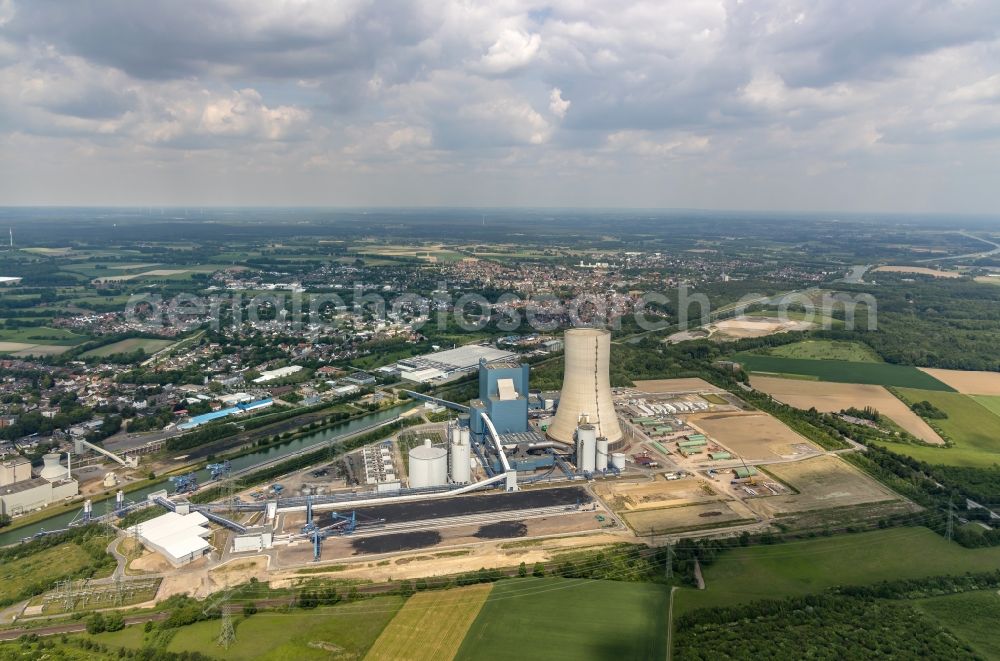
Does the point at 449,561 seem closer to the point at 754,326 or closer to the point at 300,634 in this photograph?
the point at 300,634

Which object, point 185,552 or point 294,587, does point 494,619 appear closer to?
point 294,587

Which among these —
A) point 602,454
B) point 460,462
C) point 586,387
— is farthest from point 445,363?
point 602,454

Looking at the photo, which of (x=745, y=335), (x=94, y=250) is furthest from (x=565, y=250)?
(x=94, y=250)

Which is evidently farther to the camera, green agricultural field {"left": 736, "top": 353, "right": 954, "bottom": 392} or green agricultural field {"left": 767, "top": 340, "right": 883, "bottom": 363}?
green agricultural field {"left": 767, "top": 340, "right": 883, "bottom": 363}

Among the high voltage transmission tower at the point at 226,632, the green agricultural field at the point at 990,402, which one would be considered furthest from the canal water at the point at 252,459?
the green agricultural field at the point at 990,402

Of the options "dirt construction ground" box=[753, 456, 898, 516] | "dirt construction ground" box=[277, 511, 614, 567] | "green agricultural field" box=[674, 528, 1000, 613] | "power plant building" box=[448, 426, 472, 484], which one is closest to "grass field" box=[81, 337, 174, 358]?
"power plant building" box=[448, 426, 472, 484]

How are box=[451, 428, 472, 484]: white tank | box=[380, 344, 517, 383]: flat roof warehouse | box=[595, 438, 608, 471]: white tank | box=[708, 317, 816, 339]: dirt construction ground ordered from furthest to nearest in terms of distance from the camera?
box=[708, 317, 816, 339]: dirt construction ground
box=[380, 344, 517, 383]: flat roof warehouse
box=[595, 438, 608, 471]: white tank
box=[451, 428, 472, 484]: white tank

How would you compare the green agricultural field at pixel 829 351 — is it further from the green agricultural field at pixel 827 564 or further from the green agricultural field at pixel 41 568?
the green agricultural field at pixel 41 568

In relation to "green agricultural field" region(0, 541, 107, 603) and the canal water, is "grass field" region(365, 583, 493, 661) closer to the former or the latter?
"green agricultural field" region(0, 541, 107, 603)

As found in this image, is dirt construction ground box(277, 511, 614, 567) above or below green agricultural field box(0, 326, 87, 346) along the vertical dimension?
below
